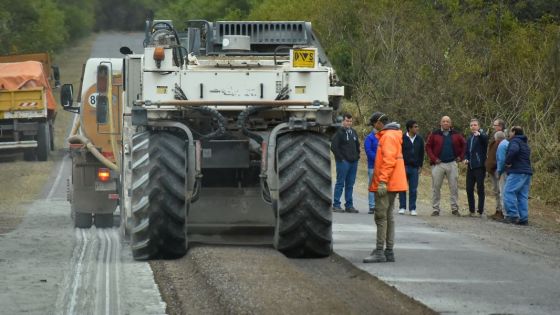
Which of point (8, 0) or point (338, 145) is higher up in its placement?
point (8, 0)

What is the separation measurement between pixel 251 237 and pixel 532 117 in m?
19.0

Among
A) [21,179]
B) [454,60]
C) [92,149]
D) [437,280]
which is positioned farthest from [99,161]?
[454,60]

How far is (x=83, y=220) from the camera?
2097 cm

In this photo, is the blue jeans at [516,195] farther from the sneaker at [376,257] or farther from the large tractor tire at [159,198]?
the large tractor tire at [159,198]

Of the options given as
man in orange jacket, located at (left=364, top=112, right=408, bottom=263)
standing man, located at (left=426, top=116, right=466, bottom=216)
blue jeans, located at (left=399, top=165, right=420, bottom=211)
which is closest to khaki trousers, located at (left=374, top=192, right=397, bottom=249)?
man in orange jacket, located at (left=364, top=112, right=408, bottom=263)

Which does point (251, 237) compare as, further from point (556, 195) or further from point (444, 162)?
point (556, 195)

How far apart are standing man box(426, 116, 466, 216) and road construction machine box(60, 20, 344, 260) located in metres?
6.70

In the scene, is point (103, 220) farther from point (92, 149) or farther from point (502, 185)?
point (502, 185)

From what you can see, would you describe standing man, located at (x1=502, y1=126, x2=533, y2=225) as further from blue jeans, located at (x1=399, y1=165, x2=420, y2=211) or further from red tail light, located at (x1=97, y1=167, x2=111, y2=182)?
red tail light, located at (x1=97, y1=167, x2=111, y2=182)

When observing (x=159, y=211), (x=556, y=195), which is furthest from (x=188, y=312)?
(x=556, y=195)

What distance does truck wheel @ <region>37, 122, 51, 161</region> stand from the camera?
3697 cm

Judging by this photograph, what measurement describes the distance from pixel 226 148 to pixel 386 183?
2.06 meters

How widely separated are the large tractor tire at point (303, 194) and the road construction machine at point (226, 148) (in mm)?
12

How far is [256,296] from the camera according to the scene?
11734mm
